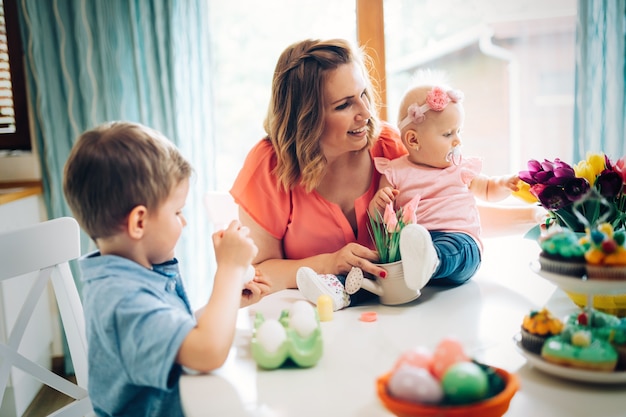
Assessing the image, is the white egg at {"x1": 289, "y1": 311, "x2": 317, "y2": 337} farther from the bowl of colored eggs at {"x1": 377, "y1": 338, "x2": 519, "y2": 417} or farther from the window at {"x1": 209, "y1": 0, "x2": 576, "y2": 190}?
the window at {"x1": 209, "y1": 0, "x2": 576, "y2": 190}

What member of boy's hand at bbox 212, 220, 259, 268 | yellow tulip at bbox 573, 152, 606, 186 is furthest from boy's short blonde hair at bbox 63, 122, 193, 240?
yellow tulip at bbox 573, 152, 606, 186

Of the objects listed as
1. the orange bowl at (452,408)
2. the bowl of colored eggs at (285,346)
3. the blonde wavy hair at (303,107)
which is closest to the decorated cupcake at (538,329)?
the orange bowl at (452,408)

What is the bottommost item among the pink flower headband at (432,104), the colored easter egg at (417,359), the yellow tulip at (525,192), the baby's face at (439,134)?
the colored easter egg at (417,359)

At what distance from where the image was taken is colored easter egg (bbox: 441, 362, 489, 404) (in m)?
0.64

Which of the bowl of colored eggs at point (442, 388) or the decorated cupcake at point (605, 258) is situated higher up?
the decorated cupcake at point (605, 258)

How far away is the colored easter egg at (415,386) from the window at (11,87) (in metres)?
2.75

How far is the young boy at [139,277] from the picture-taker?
0.92m

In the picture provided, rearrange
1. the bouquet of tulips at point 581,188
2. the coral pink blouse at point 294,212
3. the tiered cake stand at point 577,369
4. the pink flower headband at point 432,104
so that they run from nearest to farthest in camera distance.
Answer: the tiered cake stand at point 577,369
the bouquet of tulips at point 581,188
the pink flower headband at point 432,104
the coral pink blouse at point 294,212

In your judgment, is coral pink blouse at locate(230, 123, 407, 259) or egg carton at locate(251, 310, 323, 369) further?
coral pink blouse at locate(230, 123, 407, 259)

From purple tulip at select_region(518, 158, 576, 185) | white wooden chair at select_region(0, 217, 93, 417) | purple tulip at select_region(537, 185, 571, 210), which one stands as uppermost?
purple tulip at select_region(518, 158, 576, 185)

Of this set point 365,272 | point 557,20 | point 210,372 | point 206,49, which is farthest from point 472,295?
point 557,20

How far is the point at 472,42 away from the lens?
3.34 metres

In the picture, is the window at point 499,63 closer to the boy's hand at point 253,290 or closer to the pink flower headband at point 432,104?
the pink flower headband at point 432,104

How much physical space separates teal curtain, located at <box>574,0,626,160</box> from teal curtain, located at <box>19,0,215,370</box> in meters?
1.79
